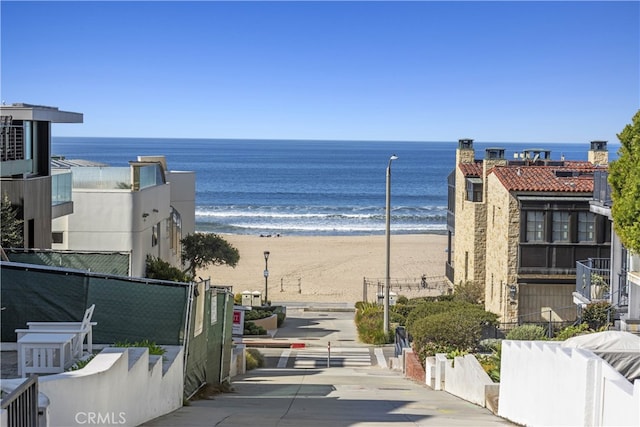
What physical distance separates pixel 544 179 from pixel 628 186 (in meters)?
12.7

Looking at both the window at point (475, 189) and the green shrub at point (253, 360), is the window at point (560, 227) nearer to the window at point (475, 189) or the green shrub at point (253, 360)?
the window at point (475, 189)

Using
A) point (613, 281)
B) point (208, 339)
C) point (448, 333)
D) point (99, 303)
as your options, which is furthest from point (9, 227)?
point (613, 281)

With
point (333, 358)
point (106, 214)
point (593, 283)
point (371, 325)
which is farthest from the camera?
point (371, 325)

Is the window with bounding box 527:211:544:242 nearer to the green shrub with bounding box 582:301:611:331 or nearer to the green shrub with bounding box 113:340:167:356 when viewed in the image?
the green shrub with bounding box 582:301:611:331

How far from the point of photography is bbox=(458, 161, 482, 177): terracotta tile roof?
36178 mm

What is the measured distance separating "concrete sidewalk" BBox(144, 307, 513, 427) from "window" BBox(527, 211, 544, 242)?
23.7ft

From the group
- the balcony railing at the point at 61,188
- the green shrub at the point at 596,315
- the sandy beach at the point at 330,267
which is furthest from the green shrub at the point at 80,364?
the sandy beach at the point at 330,267

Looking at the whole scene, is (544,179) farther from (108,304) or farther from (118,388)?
(118,388)

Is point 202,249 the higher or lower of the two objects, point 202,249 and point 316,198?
the lower

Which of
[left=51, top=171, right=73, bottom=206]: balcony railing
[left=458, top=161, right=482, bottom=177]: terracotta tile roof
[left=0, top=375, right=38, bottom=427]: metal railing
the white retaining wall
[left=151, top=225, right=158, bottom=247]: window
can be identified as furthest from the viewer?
[left=458, top=161, right=482, bottom=177]: terracotta tile roof

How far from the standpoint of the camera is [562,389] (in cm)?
1097

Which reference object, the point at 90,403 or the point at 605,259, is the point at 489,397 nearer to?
the point at 90,403

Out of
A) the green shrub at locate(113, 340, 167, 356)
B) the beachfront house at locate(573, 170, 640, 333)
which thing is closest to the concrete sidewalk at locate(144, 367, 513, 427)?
the green shrub at locate(113, 340, 167, 356)

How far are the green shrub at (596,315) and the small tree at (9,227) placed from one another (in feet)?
47.6
